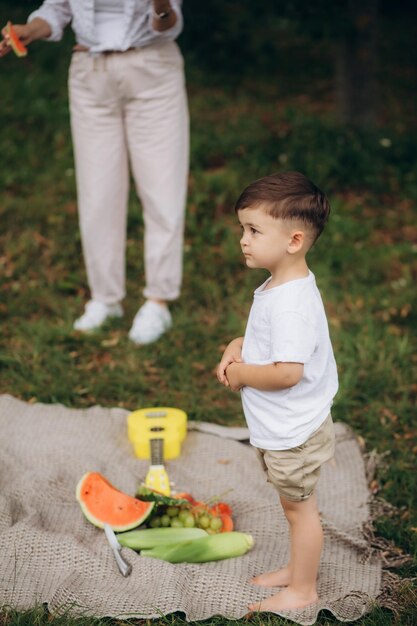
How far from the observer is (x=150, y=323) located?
452 cm

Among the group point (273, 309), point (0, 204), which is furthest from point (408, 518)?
point (0, 204)

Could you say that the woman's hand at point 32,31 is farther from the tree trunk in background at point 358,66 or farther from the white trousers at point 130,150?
the tree trunk in background at point 358,66

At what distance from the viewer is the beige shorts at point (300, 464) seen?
100 inches

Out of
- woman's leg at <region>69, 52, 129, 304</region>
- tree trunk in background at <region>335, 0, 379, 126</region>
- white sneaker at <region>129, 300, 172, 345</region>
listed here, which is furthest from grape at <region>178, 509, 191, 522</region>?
tree trunk in background at <region>335, 0, 379, 126</region>

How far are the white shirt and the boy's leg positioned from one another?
2.35 m

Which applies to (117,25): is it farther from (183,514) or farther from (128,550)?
(128,550)

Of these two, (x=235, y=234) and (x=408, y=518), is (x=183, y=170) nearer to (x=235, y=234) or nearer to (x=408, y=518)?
(x=235, y=234)

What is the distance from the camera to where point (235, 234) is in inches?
222

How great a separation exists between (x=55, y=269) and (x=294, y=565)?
305cm

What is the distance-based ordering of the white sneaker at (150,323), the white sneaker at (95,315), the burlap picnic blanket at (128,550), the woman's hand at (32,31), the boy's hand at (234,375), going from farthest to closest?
the white sneaker at (95,315), the white sneaker at (150,323), the woman's hand at (32,31), the burlap picnic blanket at (128,550), the boy's hand at (234,375)

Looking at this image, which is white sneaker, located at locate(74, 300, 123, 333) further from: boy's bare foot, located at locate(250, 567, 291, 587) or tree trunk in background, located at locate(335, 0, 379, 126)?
tree trunk in background, located at locate(335, 0, 379, 126)

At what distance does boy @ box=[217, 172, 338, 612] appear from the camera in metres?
2.38

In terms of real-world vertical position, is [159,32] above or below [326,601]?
above

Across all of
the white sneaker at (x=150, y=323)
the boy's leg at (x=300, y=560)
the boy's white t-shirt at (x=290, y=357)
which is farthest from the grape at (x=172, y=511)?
the white sneaker at (x=150, y=323)
